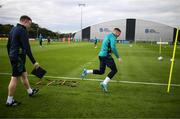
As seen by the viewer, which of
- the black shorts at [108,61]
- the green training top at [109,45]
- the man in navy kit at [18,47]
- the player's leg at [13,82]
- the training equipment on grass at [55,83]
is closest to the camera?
the man in navy kit at [18,47]

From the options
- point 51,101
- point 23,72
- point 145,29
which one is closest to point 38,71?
point 23,72

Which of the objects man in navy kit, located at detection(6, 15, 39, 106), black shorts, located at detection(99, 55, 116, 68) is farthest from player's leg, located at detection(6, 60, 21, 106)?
black shorts, located at detection(99, 55, 116, 68)

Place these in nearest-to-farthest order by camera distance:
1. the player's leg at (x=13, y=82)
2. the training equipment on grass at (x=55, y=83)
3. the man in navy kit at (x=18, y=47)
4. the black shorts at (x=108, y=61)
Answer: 1. the man in navy kit at (x=18, y=47)
2. the player's leg at (x=13, y=82)
3. the black shorts at (x=108, y=61)
4. the training equipment on grass at (x=55, y=83)

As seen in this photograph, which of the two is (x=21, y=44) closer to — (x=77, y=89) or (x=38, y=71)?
(x=38, y=71)

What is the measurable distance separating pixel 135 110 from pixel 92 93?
194 centimetres

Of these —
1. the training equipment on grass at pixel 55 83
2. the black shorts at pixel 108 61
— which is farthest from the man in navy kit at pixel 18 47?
the black shorts at pixel 108 61

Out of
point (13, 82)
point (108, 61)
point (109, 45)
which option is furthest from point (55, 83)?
point (13, 82)

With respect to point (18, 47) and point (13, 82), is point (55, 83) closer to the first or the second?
point (13, 82)

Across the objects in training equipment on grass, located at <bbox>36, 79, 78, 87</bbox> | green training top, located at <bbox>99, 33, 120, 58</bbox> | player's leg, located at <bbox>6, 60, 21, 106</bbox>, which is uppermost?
green training top, located at <bbox>99, 33, 120, 58</bbox>

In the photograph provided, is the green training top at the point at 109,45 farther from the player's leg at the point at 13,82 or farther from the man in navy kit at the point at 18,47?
the player's leg at the point at 13,82

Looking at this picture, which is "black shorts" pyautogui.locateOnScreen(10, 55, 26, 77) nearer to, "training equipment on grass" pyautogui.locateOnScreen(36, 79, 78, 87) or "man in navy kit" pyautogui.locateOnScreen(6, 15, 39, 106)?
"man in navy kit" pyautogui.locateOnScreen(6, 15, 39, 106)

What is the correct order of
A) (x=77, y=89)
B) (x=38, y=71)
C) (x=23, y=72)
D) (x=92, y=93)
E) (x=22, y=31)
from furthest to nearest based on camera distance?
1. (x=77, y=89)
2. (x=92, y=93)
3. (x=38, y=71)
4. (x=23, y=72)
5. (x=22, y=31)

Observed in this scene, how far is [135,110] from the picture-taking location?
570 centimetres

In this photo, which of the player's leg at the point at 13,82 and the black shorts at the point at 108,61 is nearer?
the player's leg at the point at 13,82
